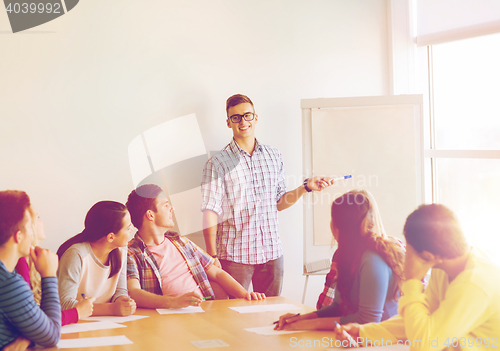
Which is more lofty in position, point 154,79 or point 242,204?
point 154,79

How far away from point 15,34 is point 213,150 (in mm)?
1483

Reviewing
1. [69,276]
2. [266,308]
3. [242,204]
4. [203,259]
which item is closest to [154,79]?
[242,204]

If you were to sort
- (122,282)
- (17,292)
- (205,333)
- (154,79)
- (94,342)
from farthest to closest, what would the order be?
(154,79) → (122,282) → (205,333) → (94,342) → (17,292)

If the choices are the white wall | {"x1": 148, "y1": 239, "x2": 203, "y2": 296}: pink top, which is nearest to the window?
the white wall

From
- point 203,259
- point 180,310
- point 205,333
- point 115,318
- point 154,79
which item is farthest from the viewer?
point 154,79

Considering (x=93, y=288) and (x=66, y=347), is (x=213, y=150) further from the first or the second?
(x=66, y=347)

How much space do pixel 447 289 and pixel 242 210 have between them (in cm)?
198

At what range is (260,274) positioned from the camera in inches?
118

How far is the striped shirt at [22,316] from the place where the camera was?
4.39 ft

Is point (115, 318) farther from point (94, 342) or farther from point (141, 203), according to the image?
point (141, 203)

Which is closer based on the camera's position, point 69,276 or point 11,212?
point 11,212

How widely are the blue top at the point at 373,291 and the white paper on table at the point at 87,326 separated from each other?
94cm

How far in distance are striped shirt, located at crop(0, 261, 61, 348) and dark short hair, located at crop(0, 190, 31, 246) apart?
0.10 metres

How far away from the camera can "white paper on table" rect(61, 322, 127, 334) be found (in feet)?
5.45
